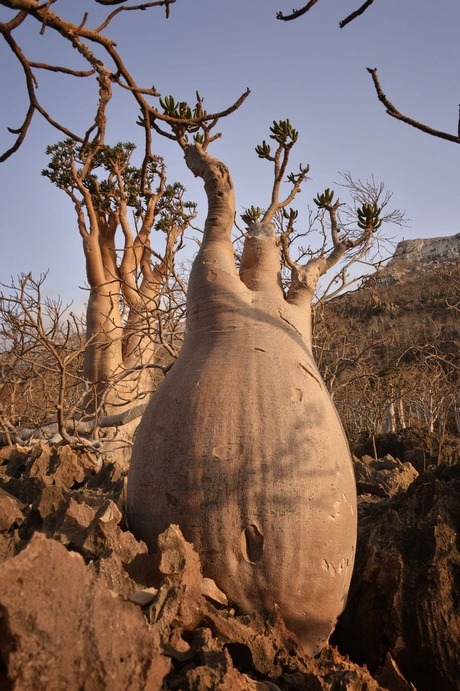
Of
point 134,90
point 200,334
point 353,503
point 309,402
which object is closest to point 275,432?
point 309,402

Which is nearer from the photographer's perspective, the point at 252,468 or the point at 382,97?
the point at 382,97

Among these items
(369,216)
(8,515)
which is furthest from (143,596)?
(369,216)

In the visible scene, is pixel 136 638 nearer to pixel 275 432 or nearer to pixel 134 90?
pixel 275 432

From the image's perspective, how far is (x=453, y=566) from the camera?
2.11 metres

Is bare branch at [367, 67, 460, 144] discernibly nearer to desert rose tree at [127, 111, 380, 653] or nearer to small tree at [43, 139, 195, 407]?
desert rose tree at [127, 111, 380, 653]

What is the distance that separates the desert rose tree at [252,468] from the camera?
1997mm

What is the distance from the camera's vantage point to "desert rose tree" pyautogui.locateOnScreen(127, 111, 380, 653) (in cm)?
200

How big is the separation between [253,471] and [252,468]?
0.04 ft

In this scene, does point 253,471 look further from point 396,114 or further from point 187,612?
point 396,114

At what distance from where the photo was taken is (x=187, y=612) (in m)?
1.68

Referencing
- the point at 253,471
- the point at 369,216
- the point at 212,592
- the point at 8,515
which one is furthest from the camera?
the point at 369,216

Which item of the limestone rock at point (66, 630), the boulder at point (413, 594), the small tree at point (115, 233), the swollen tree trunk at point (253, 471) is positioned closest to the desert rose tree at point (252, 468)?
the swollen tree trunk at point (253, 471)

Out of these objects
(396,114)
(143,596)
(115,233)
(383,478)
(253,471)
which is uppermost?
(115,233)

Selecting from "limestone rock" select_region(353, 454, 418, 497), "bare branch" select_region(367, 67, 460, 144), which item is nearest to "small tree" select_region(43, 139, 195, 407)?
"limestone rock" select_region(353, 454, 418, 497)
